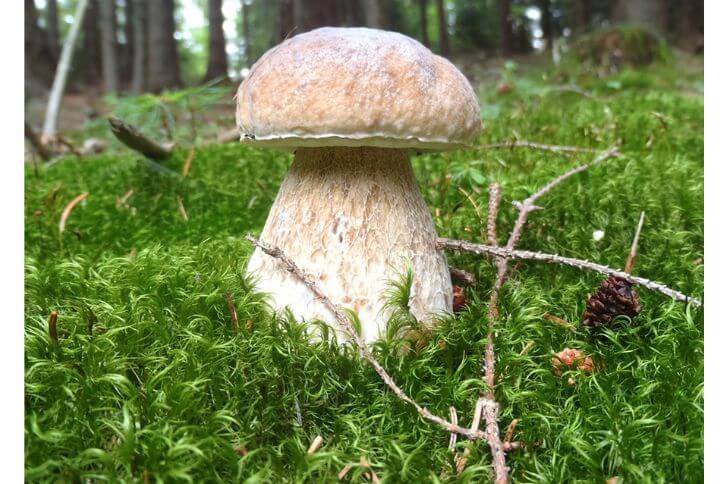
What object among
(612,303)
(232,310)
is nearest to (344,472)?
(232,310)

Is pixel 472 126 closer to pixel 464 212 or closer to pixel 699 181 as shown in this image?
pixel 464 212

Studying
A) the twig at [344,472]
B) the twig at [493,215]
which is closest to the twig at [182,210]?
the twig at [493,215]

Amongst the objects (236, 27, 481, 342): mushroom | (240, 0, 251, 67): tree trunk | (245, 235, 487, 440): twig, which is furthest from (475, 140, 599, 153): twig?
(240, 0, 251, 67): tree trunk

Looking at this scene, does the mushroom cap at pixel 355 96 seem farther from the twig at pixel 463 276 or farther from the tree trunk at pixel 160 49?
the tree trunk at pixel 160 49

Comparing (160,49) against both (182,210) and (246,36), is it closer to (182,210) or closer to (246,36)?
(182,210)

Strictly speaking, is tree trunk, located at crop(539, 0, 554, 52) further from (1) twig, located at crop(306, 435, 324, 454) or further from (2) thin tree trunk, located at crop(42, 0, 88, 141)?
(1) twig, located at crop(306, 435, 324, 454)
